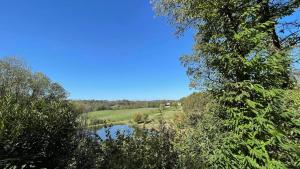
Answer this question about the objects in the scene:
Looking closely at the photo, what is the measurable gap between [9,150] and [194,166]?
139 inches

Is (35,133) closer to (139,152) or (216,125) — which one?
(139,152)

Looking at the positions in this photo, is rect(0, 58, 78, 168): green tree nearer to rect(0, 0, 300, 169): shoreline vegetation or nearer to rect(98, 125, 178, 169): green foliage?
rect(0, 0, 300, 169): shoreline vegetation

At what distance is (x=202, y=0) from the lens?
5.80 metres

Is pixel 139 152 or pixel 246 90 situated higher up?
pixel 246 90

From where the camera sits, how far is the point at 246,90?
16.8ft

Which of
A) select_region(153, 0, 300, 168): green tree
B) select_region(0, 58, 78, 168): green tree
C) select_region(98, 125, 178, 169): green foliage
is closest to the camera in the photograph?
select_region(153, 0, 300, 168): green tree

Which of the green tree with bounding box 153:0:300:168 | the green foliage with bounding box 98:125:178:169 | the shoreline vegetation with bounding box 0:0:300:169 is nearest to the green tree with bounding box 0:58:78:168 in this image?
the shoreline vegetation with bounding box 0:0:300:169

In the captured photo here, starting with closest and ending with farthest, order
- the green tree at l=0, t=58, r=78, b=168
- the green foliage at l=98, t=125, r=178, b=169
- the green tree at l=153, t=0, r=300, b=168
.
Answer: the green tree at l=153, t=0, r=300, b=168 < the green tree at l=0, t=58, r=78, b=168 < the green foliage at l=98, t=125, r=178, b=169

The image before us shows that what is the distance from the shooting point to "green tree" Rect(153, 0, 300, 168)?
4.82 metres

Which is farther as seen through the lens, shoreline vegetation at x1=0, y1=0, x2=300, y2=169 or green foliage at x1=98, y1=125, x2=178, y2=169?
green foliage at x1=98, y1=125, x2=178, y2=169

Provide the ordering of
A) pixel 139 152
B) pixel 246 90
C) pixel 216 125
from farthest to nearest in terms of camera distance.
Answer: pixel 139 152 → pixel 216 125 → pixel 246 90

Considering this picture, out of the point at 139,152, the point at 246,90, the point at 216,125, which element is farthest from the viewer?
the point at 139,152

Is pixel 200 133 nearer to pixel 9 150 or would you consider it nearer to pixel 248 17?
pixel 248 17

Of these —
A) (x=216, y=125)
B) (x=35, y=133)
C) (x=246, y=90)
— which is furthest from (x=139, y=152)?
(x=246, y=90)
